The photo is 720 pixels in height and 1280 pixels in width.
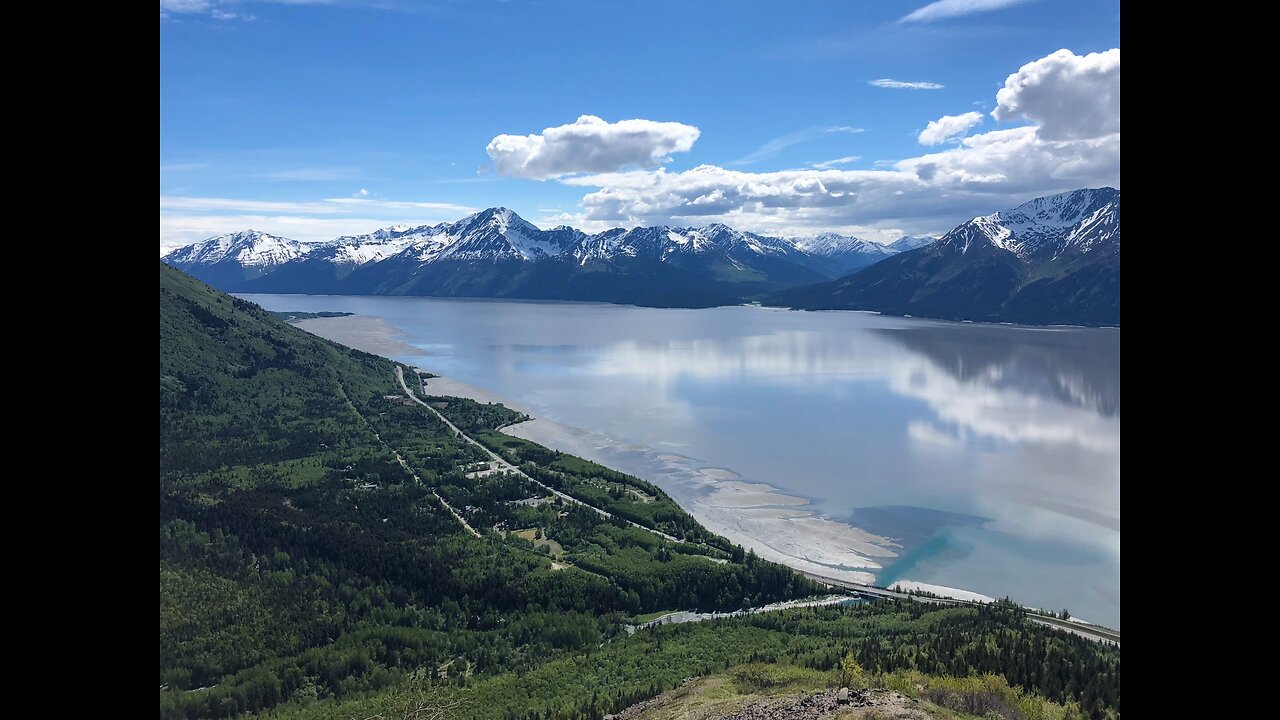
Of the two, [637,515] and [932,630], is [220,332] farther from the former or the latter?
[932,630]

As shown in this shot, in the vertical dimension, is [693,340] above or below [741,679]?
above

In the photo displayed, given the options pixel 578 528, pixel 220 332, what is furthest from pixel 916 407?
pixel 220 332

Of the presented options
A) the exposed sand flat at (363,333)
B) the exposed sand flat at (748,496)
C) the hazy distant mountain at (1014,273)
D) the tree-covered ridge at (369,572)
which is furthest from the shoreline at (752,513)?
the hazy distant mountain at (1014,273)

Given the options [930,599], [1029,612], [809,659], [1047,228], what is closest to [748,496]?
[930,599]

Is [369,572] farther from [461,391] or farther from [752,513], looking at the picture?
[461,391]
